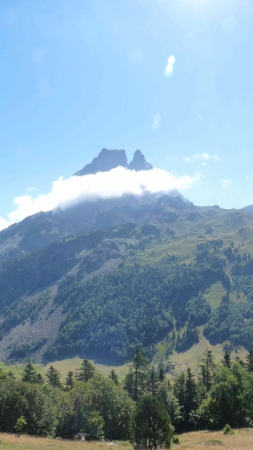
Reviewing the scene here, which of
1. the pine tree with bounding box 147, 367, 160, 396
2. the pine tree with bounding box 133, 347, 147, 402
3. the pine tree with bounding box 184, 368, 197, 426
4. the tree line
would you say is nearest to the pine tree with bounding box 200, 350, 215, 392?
the tree line

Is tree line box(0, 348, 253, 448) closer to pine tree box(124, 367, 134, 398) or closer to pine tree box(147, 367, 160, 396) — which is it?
pine tree box(147, 367, 160, 396)

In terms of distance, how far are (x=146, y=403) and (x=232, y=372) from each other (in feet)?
137

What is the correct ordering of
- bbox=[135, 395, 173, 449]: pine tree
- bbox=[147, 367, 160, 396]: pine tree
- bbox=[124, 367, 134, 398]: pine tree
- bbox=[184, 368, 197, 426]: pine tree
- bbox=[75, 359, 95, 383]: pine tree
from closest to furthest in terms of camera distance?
bbox=[135, 395, 173, 449]: pine tree → bbox=[184, 368, 197, 426]: pine tree → bbox=[147, 367, 160, 396]: pine tree → bbox=[124, 367, 134, 398]: pine tree → bbox=[75, 359, 95, 383]: pine tree

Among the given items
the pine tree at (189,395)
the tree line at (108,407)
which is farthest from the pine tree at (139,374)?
the pine tree at (189,395)

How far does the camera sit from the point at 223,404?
58.0 m

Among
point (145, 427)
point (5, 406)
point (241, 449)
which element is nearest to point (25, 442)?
point (145, 427)

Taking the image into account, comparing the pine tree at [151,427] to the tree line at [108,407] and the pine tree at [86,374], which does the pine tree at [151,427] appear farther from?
the pine tree at [86,374]

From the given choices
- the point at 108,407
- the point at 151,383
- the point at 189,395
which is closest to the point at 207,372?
the point at 189,395

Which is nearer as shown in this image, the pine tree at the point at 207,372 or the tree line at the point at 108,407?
the tree line at the point at 108,407

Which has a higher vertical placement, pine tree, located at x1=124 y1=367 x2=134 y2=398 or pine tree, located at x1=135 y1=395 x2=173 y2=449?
pine tree, located at x1=135 y1=395 x2=173 y2=449

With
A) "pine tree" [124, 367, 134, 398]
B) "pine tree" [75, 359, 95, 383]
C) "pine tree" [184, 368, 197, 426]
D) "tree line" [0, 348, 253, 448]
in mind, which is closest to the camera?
"tree line" [0, 348, 253, 448]

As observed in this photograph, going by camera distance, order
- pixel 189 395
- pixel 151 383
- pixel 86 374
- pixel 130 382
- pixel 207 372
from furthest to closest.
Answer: pixel 86 374 → pixel 207 372 → pixel 130 382 → pixel 151 383 → pixel 189 395

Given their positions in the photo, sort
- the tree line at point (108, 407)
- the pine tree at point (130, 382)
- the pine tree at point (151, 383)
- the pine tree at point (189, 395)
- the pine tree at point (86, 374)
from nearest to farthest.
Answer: the tree line at point (108, 407)
the pine tree at point (189, 395)
the pine tree at point (151, 383)
the pine tree at point (130, 382)
the pine tree at point (86, 374)

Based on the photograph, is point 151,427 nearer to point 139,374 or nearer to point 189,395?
point 189,395
